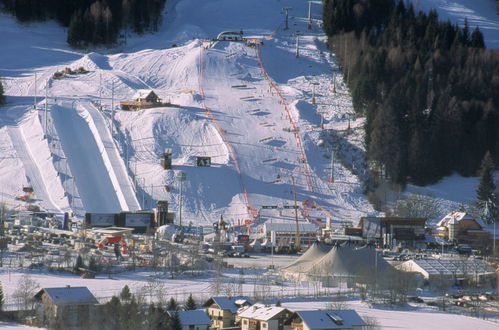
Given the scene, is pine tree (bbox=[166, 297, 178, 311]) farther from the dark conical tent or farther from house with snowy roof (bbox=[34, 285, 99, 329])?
the dark conical tent

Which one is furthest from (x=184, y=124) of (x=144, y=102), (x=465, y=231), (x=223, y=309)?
(x=223, y=309)

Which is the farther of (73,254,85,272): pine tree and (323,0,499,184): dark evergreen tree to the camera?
(323,0,499,184): dark evergreen tree

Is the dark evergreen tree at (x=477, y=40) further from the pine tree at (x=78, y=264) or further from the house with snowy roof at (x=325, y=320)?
the house with snowy roof at (x=325, y=320)

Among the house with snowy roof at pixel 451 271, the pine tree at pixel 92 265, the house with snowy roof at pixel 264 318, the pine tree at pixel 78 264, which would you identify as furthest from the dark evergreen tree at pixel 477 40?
the house with snowy roof at pixel 264 318

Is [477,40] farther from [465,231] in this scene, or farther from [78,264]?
[78,264]

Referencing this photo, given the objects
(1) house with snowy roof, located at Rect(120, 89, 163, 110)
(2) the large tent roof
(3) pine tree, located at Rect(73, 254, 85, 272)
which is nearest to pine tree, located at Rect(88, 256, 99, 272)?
(3) pine tree, located at Rect(73, 254, 85, 272)

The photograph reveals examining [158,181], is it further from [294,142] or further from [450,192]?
[450,192]
